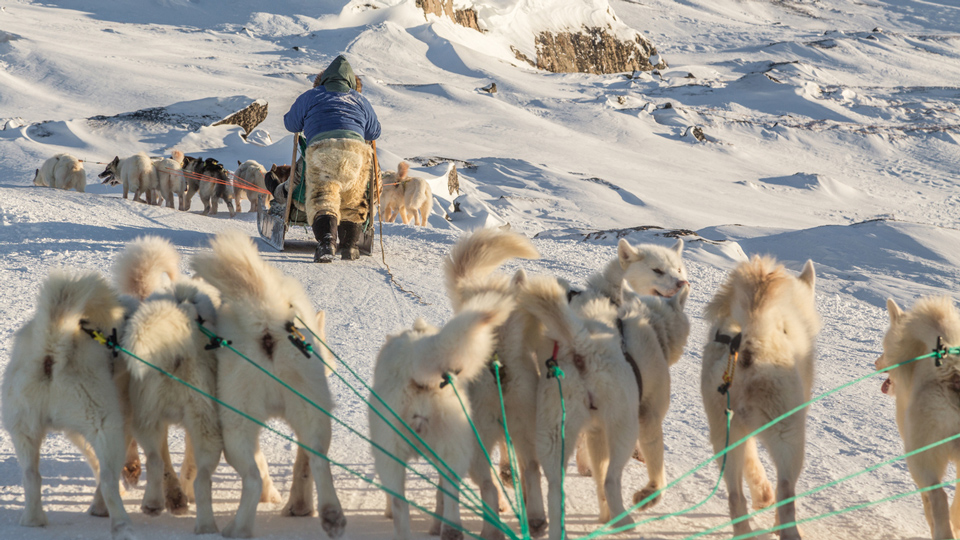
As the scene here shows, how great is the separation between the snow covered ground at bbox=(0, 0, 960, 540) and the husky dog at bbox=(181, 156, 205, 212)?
1090 millimetres

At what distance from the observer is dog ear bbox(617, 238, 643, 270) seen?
4.55m

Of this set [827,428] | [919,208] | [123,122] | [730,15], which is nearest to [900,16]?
[730,15]

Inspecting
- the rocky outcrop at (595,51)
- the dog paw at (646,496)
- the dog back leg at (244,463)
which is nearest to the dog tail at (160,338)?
the dog back leg at (244,463)

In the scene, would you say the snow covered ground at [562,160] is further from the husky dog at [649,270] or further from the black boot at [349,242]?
the husky dog at [649,270]

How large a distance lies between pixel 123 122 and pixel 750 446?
66.9 ft

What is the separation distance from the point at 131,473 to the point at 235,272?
1.04m

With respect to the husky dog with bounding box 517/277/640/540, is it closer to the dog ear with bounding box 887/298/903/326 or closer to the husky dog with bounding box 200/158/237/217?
the dog ear with bounding box 887/298/903/326

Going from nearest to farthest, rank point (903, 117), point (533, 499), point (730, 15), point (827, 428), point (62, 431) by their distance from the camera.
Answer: point (62, 431) < point (533, 499) < point (827, 428) < point (903, 117) < point (730, 15)

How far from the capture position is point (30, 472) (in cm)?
278

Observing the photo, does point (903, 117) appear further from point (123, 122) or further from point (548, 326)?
point (548, 326)

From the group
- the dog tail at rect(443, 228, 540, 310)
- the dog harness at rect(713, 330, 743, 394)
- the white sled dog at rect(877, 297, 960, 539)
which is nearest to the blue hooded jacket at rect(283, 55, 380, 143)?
the dog tail at rect(443, 228, 540, 310)

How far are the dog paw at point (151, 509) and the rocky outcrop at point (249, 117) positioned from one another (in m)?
18.5

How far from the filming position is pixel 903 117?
3036cm

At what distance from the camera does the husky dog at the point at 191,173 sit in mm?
13062
